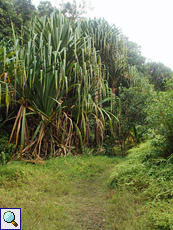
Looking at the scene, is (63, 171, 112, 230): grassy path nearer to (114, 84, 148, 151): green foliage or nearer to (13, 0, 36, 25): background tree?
(114, 84, 148, 151): green foliage

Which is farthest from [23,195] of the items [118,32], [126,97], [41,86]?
[118,32]

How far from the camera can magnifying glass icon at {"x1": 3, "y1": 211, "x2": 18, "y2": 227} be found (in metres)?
1.82

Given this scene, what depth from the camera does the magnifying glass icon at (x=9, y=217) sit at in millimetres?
1823

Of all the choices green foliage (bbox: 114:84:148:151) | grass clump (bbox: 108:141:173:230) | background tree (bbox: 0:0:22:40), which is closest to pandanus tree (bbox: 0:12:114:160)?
green foliage (bbox: 114:84:148:151)

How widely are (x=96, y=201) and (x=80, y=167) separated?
1251mm

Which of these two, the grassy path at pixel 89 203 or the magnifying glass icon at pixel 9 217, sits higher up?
the magnifying glass icon at pixel 9 217

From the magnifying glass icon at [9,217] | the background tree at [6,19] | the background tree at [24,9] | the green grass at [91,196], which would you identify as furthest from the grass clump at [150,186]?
the background tree at [24,9]

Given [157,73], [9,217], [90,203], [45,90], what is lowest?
[90,203]

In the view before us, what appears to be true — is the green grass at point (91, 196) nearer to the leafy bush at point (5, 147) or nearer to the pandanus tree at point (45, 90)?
the leafy bush at point (5, 147)

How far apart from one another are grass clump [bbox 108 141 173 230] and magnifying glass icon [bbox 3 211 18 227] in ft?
4.05

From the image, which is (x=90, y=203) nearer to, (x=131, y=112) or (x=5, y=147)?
(x=5, y=147)

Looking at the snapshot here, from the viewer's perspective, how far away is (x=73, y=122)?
4.79 metres

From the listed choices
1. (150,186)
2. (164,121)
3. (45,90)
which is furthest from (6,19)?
(150,186)

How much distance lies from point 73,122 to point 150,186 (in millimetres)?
2690
